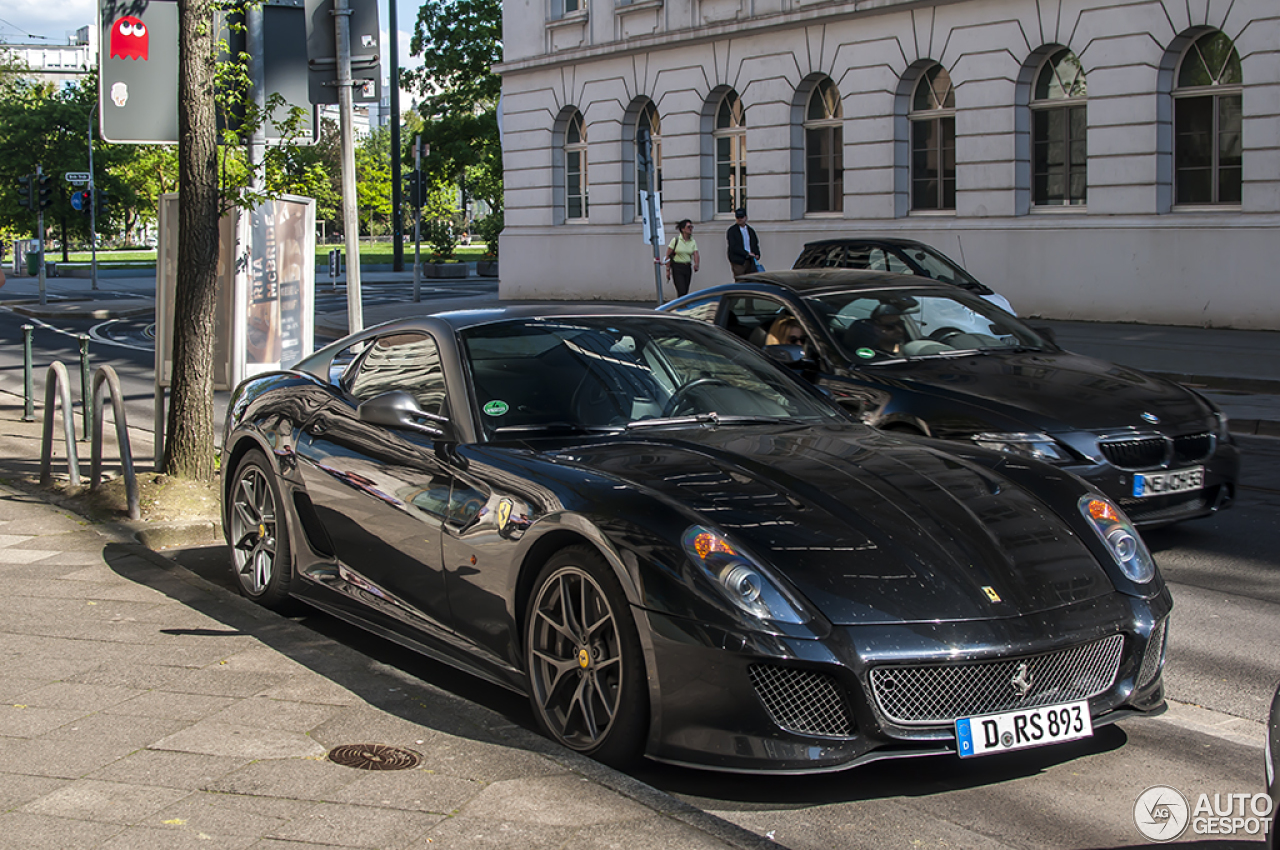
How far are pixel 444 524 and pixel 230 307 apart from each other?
5.58 m

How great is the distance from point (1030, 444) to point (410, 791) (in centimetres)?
430

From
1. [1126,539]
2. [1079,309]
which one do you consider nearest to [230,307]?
[1126,539]

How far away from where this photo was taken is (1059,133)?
75.7 ft

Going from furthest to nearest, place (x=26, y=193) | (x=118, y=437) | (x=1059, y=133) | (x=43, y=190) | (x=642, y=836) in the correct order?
(x=26, y=193)
(x=43, y=190)
(x=1059, y=133)
(x=118, y=437)
(x=642, y=836)

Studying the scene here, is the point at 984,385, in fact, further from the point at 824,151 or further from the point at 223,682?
the point at 824,151

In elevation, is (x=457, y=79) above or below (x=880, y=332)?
above

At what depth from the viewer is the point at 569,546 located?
4.21 m

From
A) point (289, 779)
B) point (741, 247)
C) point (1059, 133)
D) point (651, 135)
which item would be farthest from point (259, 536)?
point (651, 135)

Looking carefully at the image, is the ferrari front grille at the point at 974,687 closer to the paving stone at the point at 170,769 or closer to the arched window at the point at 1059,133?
the paving stone at the point at 170,769

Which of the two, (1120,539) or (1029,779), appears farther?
(1120,539)

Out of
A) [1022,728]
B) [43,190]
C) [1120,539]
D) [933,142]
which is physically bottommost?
[1022,728]

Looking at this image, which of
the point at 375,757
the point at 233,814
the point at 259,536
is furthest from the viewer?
the point at 259,536

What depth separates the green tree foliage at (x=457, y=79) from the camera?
50.2 m
